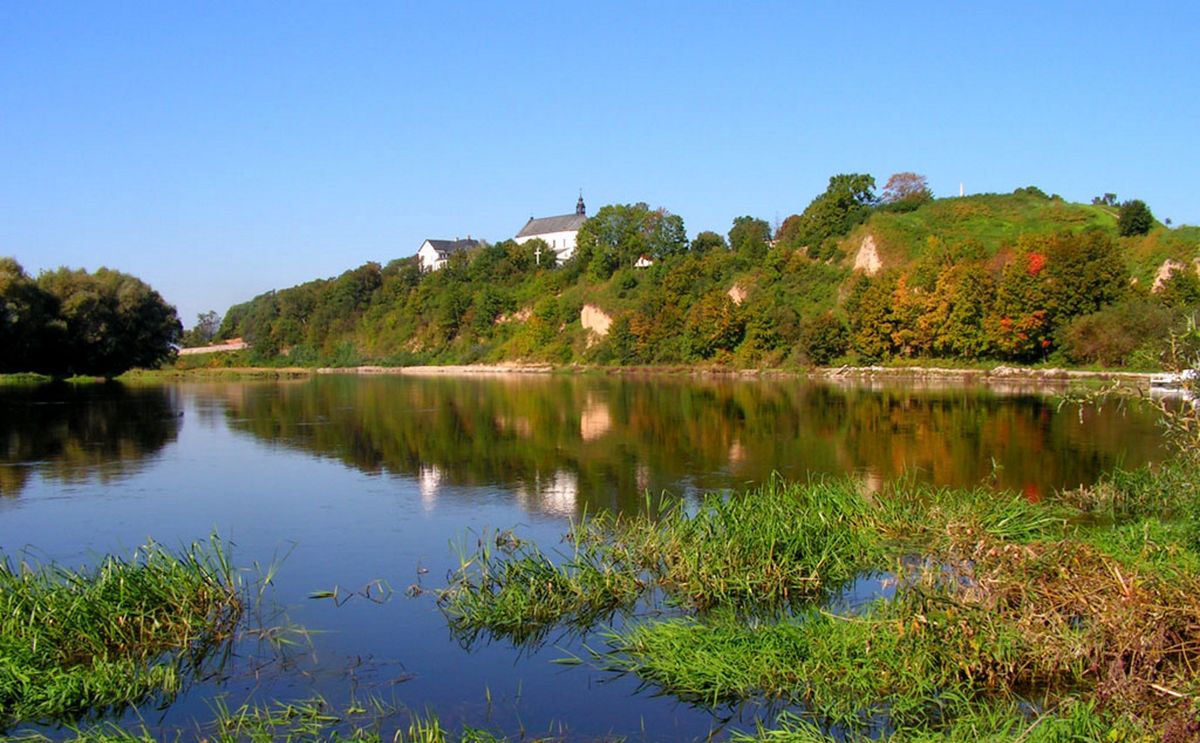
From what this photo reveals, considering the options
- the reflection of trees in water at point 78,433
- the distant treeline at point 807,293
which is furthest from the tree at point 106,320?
the distant treeline at point 807,293

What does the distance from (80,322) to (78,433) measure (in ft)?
124

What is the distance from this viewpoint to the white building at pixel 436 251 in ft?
446

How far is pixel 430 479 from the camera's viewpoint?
2092 cm

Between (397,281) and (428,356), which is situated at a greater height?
(397,281)

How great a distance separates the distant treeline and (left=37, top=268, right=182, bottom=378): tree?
3640 cm

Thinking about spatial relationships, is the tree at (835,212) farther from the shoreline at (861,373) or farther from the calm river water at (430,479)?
the calm river water at (430,479)

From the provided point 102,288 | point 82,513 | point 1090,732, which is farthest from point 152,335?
point 1090,732

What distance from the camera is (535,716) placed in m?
8.15

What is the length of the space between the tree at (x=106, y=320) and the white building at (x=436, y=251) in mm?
64039

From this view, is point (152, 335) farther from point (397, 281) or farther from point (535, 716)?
point (535, 716)

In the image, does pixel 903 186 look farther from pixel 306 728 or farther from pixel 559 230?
pixel 306 728

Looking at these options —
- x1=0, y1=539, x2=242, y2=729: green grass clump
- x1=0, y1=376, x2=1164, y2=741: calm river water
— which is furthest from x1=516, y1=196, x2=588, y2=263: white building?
x1=0, y1=539, x2=242, y2=729: green grass clump

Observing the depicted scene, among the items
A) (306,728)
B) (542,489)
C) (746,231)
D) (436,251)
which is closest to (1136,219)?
(746,231)

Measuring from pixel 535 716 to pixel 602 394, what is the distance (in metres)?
41.6
